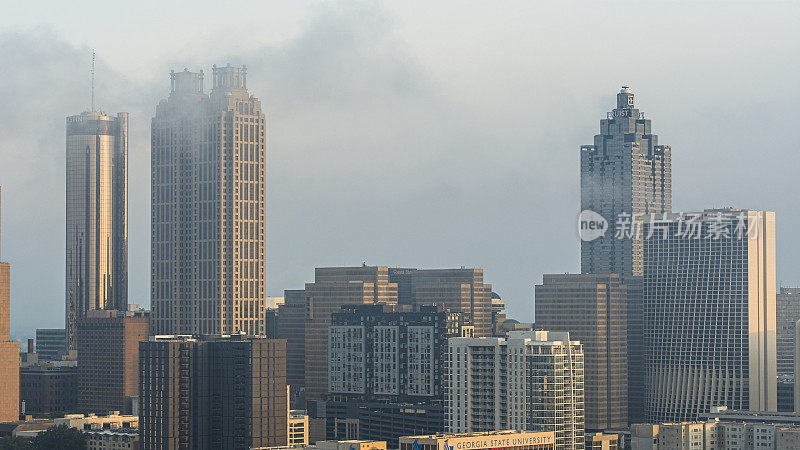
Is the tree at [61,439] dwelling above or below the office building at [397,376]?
below

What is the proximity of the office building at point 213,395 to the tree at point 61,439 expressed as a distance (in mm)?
13381

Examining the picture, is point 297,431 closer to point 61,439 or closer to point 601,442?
point 61,439

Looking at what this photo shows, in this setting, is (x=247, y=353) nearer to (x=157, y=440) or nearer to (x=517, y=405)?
(x=157, y=440)

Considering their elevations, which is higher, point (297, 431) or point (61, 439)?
point (297, 431)

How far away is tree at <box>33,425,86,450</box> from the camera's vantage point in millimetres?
178325

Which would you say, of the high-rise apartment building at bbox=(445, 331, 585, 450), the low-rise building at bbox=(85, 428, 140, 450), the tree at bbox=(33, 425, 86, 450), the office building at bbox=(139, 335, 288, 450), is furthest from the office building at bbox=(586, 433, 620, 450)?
the tree at bbox=(33, 425, 86, 450)

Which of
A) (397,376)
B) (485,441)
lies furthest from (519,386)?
(397,376)

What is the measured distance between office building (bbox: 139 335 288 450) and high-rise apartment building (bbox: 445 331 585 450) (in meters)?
25.4

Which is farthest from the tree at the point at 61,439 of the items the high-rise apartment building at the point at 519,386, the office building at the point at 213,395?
the high-rise apartment building at the point at 519,386

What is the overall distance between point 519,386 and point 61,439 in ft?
204

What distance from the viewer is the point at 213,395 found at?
16875 centimetres

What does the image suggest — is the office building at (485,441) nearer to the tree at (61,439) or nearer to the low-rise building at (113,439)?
the low-rise building at (113,439)

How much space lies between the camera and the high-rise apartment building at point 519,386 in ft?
445

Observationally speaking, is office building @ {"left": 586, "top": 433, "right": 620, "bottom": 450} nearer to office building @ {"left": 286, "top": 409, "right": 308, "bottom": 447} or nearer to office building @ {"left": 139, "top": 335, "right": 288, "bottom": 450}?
office building @ {"left": 286, "top": 409, "right": 308, "bottom": 447}
